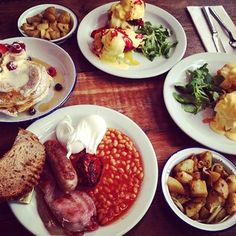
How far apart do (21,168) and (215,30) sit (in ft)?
5.01

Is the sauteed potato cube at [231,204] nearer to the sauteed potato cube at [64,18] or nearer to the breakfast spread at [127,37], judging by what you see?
the breakfast spread at [127,37]

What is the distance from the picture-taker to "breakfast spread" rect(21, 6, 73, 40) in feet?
6.91

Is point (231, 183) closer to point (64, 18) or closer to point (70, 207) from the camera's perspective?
point (70, 207)

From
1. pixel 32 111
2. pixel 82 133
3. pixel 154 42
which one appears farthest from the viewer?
pixel 154 42

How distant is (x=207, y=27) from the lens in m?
2.28

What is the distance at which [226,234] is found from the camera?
1471mm

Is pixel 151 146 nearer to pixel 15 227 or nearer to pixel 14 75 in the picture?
pixel 15 227

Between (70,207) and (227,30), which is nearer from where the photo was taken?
(70,207)

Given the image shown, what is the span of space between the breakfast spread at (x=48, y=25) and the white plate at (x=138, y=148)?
23.8 inches

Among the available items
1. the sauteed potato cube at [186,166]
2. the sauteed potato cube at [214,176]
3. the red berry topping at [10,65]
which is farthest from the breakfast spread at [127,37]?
the sauteed potato cube at [214,176]

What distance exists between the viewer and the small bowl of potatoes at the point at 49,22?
6.91 feet

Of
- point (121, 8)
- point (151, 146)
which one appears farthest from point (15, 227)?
point (121, 8)

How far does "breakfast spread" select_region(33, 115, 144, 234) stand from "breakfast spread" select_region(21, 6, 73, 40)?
27.1 inches

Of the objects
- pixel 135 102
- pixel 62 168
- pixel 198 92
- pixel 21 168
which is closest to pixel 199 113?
pixel 198 92
